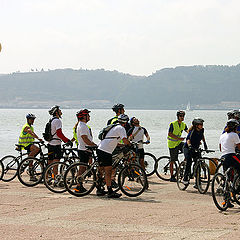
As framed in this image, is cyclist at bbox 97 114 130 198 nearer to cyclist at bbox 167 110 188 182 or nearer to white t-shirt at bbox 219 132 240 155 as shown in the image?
white t-shirt at bbox 219 132 240 155

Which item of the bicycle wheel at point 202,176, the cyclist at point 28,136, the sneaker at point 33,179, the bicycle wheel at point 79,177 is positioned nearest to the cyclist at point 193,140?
the bicycle wheel at point 202,176

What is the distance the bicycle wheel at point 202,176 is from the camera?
10836 millimetres

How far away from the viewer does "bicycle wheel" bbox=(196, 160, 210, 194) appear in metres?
10.8

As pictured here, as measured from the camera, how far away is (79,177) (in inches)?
399

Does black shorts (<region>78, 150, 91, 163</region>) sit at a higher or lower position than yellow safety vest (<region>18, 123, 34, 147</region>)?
lower

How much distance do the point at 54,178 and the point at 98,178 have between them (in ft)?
3.81

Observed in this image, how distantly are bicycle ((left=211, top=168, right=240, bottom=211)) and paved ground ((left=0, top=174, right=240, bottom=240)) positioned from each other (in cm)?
16

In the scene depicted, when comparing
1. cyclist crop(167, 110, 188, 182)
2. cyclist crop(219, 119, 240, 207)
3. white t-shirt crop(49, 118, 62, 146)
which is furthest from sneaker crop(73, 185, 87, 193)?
cyclist crop(167, 110, 188, 182)

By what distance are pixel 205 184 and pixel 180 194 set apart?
2.67 feet

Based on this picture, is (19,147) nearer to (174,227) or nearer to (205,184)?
(205,184)

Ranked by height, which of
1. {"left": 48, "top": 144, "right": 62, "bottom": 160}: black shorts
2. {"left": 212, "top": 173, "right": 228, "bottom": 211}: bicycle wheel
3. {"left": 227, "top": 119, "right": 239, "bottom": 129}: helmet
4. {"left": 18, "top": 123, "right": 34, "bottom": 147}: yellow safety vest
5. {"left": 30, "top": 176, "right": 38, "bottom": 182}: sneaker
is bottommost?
{"left": 30, "top": 176, "right": 38, "bottom": 182}: sneaker

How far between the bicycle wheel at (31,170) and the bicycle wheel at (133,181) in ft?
8.35

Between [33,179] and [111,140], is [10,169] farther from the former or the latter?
[111,140]

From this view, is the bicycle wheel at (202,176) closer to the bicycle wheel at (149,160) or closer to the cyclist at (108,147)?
the cyclist at (108,147)
